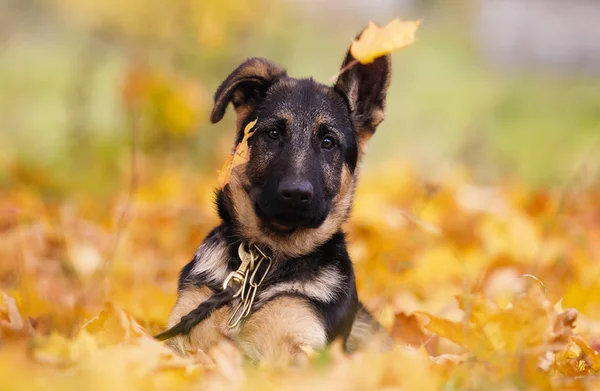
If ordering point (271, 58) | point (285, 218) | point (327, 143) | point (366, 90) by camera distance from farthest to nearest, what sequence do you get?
point (271, 58) < point (366, 90) < point (327, 143) < point (285, 218)

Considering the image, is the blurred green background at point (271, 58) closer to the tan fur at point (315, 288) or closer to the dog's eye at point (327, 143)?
the dog's eye at point (327, 143)

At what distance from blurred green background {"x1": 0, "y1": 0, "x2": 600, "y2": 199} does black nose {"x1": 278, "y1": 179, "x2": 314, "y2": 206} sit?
124cm

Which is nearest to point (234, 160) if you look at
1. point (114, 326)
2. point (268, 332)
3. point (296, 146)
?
point (296, 146)

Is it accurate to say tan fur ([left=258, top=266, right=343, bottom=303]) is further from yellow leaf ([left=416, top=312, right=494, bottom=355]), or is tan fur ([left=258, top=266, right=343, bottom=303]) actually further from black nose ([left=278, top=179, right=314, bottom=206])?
yellow leaf ([left=416, top=312, right=494, bottom=355])

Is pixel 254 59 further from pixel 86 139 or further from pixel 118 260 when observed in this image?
pixel 86 139

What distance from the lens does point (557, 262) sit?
6.56m

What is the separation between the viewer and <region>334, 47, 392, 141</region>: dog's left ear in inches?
185

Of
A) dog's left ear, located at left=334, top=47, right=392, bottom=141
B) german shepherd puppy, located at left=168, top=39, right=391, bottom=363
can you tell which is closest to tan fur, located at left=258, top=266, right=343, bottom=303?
german shepherd puppy, located at left=168, top=39, right=391, bottom=363

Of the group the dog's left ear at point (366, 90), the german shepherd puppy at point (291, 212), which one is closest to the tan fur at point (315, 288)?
the german shepherd puppy at point (291, 212)

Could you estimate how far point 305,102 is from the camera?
4.53 meters

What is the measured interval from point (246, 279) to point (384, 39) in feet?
4.63

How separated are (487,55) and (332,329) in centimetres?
1930

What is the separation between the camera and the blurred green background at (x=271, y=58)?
9320mm

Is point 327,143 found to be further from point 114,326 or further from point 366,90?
point 114,326
